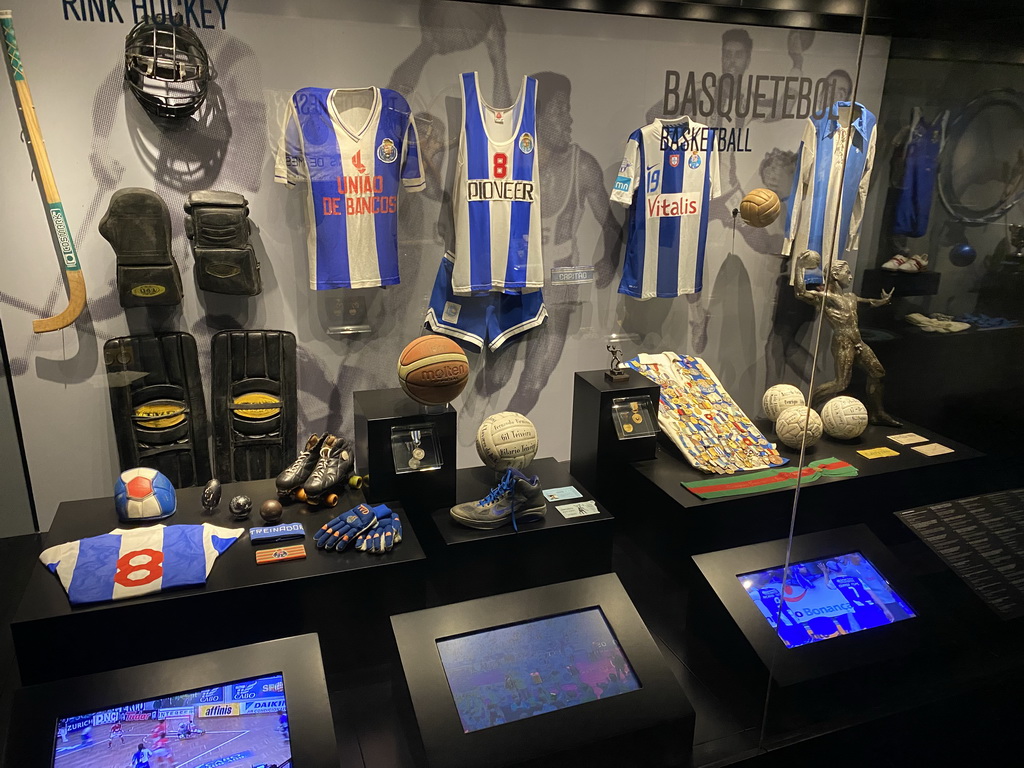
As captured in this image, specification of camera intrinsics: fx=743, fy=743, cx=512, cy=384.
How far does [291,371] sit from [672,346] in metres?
1.78

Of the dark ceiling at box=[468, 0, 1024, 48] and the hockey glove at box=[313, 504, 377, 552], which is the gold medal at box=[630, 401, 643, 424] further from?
the dark ceiling at box=[468, 0, 1024, 48]

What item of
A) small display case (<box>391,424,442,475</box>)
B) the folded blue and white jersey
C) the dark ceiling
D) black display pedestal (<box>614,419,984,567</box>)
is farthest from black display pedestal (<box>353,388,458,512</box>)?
the dark ceiling

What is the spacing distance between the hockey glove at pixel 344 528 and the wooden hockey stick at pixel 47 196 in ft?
4.68

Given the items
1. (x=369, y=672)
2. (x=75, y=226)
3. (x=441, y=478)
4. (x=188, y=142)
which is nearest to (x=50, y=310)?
(x=75, y=226)

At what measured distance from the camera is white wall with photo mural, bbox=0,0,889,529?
273 cm

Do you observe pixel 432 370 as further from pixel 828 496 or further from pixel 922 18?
pixel 922 18

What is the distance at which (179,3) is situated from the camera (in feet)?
9.23

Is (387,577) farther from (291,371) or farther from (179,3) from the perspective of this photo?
(179,3)

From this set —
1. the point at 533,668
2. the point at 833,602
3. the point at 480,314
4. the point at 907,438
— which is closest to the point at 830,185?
the point at 907,438

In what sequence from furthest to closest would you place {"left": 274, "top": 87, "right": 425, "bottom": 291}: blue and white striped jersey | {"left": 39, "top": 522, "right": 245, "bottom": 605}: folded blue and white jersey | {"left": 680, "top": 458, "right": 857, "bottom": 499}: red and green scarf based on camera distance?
{"left": 274, "top": 87, "right": 425, "bottom": 291}: blue and white striped jersey < {"left": 680, "top": 458, "right": 857, "bottom": 499}: red and green scarf < {"left": 39, "top": 522, "right": 245, "bottom": 605}: folded blue and white jersey

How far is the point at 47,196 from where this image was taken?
8.97 feet

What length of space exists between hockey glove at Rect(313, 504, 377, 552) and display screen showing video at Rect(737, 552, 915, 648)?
1.24 metres

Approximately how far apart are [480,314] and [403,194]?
653 mm

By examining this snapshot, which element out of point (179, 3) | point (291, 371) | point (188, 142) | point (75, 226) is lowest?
point (291, 371)
